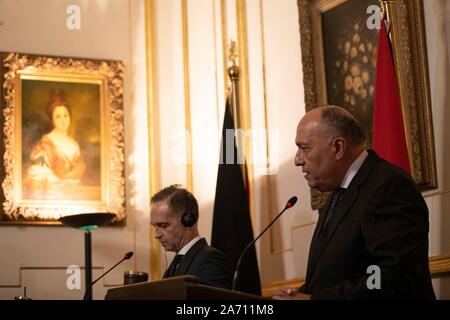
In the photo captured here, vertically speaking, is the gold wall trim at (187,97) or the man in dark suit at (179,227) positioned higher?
→ the gold wall trim at (187,97)

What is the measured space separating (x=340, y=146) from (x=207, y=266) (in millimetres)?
1166

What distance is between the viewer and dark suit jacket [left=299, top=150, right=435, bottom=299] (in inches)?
136

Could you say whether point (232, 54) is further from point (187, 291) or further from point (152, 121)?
point (187, 291)

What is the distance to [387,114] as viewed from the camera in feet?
18.7

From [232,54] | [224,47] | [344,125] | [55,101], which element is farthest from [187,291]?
[224,47]

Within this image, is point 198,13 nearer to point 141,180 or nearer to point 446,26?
point 141,180

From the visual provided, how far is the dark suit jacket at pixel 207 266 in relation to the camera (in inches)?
185

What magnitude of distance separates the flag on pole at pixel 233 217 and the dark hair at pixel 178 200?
5.91 feet

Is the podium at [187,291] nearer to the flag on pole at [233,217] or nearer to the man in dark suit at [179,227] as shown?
the man in dark suit at [179,227]

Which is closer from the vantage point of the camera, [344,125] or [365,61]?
[344,125]

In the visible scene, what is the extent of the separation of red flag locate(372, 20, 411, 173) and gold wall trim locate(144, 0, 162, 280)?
277cm

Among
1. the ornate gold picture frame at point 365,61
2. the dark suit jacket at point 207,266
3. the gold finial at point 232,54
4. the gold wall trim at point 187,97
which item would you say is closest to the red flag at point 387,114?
the ornate gold picture frame at point 365,61

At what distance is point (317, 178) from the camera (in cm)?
404
